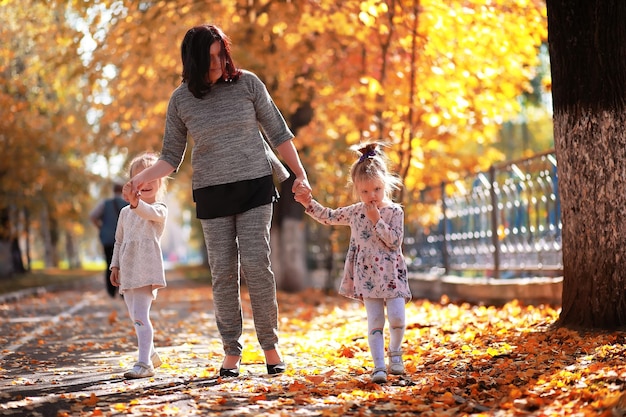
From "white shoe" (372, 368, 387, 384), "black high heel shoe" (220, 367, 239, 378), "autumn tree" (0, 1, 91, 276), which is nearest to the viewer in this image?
"white shoe" (372, 368, 387, 384)

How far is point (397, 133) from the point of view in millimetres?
15266

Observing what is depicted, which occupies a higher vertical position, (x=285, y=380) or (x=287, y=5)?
(x=287, y=5)

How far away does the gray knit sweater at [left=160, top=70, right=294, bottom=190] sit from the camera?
641cm

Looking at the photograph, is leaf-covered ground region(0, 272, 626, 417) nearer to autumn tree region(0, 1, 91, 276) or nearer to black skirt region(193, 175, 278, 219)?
black skirt region(193, 175, 278, 219)

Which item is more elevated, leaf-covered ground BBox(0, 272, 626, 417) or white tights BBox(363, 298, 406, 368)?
white tights BBox(363, 298, 406, 368)

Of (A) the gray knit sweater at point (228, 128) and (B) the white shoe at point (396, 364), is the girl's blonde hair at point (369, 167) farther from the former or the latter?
(B) the white shoe at point (396, 364)

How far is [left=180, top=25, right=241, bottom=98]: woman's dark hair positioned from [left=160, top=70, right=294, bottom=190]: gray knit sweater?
0.30ft

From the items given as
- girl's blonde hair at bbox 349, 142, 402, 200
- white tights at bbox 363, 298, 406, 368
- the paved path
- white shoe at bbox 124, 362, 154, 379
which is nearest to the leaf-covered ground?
the paved path

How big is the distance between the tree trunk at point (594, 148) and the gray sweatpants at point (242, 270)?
9.08 feet

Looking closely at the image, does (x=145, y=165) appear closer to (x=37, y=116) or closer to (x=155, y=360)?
(x=155, y=360)

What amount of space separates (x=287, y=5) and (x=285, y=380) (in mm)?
8606

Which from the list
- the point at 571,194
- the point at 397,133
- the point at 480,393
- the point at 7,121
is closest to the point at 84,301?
the point at 7,121

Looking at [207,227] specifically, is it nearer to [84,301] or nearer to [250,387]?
Answer: [250,387]

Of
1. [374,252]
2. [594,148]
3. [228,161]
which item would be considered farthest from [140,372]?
[594,148]
